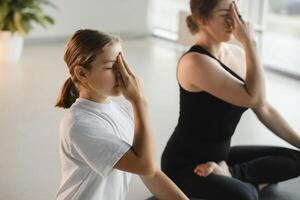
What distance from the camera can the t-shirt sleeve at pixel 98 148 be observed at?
1403 mm

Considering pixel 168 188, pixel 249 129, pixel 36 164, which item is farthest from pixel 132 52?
pixel 168 188

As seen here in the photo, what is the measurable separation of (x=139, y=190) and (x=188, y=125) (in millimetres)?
602

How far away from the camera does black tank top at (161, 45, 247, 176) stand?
1.99m

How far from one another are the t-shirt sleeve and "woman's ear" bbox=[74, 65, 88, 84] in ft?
0.49

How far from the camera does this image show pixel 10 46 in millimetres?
4895

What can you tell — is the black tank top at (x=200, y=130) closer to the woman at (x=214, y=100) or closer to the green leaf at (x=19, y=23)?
the woman at (x=214, y=100)

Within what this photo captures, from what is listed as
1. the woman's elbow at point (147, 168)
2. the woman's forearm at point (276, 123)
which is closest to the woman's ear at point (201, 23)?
the woman's forearm at point (276, 123)

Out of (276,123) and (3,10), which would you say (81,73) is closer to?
(276,123)

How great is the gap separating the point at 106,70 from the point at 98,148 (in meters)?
0.22

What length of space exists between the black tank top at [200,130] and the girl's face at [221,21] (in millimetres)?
87

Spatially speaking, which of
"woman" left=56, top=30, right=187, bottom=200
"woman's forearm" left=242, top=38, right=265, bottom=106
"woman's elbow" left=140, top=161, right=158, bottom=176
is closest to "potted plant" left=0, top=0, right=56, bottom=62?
A: "woman's forearm" left=242, top=38, right=265, bottom=106

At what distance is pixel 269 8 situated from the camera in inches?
201

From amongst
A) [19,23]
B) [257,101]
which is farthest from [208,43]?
[19,23]

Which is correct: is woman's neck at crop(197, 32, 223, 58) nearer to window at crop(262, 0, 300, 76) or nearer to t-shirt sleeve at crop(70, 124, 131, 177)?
t-shirt sleeve at crop(70, 124, 131, 177)
